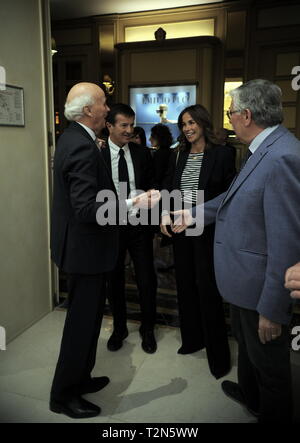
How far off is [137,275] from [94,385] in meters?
0.76

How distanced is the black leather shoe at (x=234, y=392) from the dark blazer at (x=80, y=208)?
0.99 metres

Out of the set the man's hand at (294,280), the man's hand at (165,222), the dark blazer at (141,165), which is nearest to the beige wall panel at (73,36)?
the dark blazer at (141,165)

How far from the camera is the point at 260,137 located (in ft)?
5.06

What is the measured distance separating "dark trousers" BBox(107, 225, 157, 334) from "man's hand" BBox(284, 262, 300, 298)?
1383mm

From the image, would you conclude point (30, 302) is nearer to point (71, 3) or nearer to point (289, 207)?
point (289, 207)

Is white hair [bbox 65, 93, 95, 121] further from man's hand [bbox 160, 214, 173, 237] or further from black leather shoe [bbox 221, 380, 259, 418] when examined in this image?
black leather shoe [bbox 221, 380, 259, 418]

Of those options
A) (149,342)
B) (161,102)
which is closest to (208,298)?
(149,342)

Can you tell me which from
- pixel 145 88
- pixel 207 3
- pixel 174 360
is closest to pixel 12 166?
pixel 174 360

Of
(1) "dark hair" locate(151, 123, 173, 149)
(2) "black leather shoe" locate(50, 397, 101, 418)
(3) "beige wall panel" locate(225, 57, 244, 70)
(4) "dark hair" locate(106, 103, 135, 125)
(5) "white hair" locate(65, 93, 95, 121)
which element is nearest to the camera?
(5) "white hair" locate(65, 93, 95, 121)

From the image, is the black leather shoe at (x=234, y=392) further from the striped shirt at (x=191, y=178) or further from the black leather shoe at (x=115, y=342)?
the striped shirt at (x=191, y=178)

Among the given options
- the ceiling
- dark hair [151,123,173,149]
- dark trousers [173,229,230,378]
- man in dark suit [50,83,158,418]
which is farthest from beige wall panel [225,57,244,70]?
man in dark suit [50,83,158,418]

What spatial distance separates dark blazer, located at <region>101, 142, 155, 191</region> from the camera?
8.34 ft

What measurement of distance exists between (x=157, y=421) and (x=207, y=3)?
5740 millimetres

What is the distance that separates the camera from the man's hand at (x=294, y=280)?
1245mm
